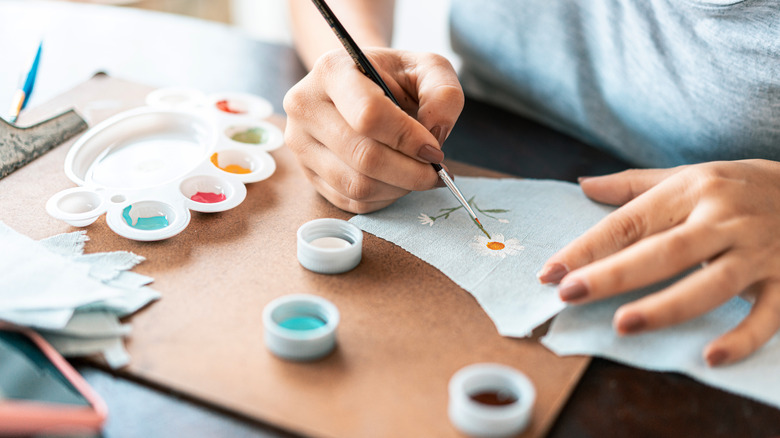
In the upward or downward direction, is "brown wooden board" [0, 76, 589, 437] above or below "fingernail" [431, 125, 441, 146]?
below

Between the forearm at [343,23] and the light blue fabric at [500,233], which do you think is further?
the forearm at [343,23]

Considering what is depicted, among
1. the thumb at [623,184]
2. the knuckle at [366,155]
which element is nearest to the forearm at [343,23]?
the knuckle at [366,155]

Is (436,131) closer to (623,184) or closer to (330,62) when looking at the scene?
(330,62)

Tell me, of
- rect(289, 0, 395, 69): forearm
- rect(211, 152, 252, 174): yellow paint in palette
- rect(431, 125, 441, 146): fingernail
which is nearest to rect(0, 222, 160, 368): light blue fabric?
rect(211, 152, 252, 174): yellow paint in palette

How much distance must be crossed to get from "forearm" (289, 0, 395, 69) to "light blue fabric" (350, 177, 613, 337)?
0.44 m

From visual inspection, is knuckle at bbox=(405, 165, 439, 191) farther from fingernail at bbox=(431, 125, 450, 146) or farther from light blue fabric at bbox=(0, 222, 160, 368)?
light blue fabric at bbox=(0, 222, 160, 368)

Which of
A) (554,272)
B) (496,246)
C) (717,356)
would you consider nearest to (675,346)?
(717,356)

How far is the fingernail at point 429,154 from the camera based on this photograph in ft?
3.05

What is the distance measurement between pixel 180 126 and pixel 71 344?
0.60 metres

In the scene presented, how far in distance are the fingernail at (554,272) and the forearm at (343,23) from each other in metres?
0.69

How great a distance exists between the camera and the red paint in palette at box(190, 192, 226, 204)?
101 cm

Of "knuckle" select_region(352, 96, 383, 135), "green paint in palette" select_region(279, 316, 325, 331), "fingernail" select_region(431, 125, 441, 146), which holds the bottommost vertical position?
"green paint in palette" select_region(279, 316, 325, 331)

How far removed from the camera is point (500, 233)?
3.25 ft

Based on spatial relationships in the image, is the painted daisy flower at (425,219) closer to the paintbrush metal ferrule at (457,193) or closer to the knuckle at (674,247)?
the paintbrush metal ferrule at (457,193)
